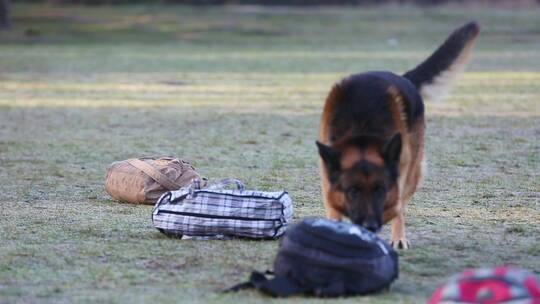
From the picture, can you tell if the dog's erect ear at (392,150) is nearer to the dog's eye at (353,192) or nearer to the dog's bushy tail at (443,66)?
the dog's eye at (353,192)

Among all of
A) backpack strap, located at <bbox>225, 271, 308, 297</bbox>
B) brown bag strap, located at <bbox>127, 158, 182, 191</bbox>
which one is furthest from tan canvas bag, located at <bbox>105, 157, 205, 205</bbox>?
backpack strap, located at <bbox>225, 271, 308, 297</bbox>

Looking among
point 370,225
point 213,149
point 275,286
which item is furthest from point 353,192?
point 213,149

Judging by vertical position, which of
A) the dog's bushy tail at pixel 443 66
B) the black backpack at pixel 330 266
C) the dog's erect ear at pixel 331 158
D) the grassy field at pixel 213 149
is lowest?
the grassy field at pixel 213 149

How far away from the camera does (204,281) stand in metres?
6.26

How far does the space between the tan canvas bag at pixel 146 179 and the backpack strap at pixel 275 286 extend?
3.13m

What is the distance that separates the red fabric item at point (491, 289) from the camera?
4859mm

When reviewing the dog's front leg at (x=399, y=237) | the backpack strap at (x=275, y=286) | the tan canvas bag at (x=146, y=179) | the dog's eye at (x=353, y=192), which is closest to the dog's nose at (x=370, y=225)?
the dog's eye at (x=353, y=192)

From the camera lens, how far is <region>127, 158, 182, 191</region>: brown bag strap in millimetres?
8961

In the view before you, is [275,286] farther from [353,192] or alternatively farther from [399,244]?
[399,244]

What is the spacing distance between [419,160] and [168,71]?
679 inches

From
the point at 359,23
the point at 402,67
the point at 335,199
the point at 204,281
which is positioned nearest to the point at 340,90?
the point at 335,199

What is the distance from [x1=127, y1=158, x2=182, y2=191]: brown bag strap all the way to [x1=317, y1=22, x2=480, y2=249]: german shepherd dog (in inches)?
83.2

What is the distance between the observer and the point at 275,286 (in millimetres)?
5852

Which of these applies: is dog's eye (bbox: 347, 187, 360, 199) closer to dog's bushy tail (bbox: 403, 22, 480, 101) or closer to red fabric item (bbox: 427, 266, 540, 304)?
red fabric item (bbox: 427, 266, 540, 304)
